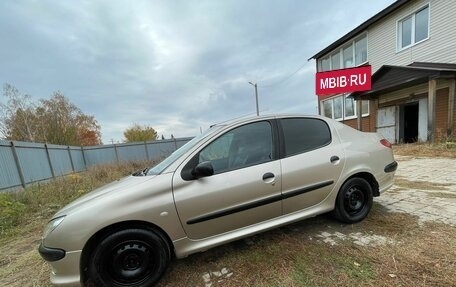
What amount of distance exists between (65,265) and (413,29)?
15.9 meters

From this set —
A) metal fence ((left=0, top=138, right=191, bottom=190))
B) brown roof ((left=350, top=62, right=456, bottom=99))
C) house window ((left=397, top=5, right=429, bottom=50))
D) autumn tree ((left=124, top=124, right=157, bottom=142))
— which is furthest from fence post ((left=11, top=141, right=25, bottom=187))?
autumn tree ((left=124, top=124, right=157, bottom=142))

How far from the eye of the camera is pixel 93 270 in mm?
2291

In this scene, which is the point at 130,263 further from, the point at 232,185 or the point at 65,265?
the point at 232,185

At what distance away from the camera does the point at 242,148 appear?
305cm

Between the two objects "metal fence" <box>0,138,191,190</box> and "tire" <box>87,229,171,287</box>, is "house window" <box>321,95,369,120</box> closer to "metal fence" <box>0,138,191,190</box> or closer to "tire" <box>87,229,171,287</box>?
"metal fence" <box>0,138,191,190</box>

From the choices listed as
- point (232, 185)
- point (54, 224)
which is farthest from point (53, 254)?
point (232, 185)

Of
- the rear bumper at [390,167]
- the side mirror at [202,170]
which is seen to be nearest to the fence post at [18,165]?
the side mirror at [202,170]

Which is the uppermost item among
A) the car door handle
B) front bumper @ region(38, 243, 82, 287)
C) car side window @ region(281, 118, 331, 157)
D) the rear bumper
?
car side window @ region(281, 118, 331, 157)

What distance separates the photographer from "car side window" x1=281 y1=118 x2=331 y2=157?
123 inches

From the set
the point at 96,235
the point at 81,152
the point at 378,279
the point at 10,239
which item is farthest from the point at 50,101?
the point at 378,279

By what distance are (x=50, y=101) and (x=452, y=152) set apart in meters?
34.8

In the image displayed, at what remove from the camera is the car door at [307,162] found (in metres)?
2.97

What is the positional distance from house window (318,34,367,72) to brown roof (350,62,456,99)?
3556 mm

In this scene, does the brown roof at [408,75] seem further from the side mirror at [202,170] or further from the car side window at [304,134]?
the side mirror at [202,170]
